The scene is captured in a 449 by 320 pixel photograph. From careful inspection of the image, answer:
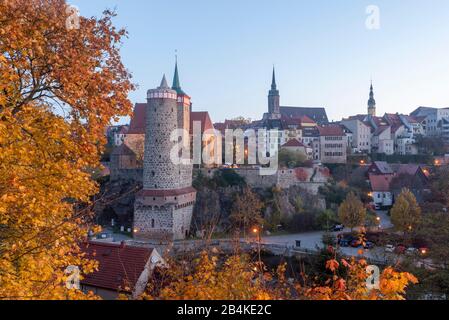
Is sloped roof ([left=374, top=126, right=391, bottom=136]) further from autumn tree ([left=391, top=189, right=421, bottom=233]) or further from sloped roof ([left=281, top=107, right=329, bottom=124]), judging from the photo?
autumn tree ([left=391, top=189, right=421, bottom=233])

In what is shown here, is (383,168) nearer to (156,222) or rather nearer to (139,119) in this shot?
(139,119)

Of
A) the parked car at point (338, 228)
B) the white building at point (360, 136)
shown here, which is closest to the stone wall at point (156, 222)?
the parked car at point (338, 228)

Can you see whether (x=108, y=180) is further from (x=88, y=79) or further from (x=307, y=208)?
(x=88, y=79)

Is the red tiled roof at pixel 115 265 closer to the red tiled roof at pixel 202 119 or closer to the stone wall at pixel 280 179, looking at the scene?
the stone wall at pixel 280 179

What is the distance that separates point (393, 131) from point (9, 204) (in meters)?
74.2

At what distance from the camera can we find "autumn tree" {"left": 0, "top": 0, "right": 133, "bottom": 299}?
6.81 meters

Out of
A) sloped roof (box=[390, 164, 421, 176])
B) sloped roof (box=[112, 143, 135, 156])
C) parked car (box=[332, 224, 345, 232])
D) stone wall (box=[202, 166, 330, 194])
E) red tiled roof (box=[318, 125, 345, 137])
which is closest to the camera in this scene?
parked car (box=[332, 224, 345, 232])

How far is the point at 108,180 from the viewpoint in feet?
136

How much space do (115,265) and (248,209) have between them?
18564 mm

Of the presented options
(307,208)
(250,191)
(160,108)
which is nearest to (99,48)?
(160,108)

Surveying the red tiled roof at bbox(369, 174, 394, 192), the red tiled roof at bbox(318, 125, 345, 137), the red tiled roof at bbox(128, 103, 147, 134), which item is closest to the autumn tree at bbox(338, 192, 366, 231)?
the red tiled roof at bbox(369, 174, 394, 192)

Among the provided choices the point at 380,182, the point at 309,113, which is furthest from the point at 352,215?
the point at 309,113

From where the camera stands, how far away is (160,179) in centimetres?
3328

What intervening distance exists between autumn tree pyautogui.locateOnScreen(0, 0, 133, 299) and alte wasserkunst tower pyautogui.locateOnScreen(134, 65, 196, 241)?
23543 millimetres
